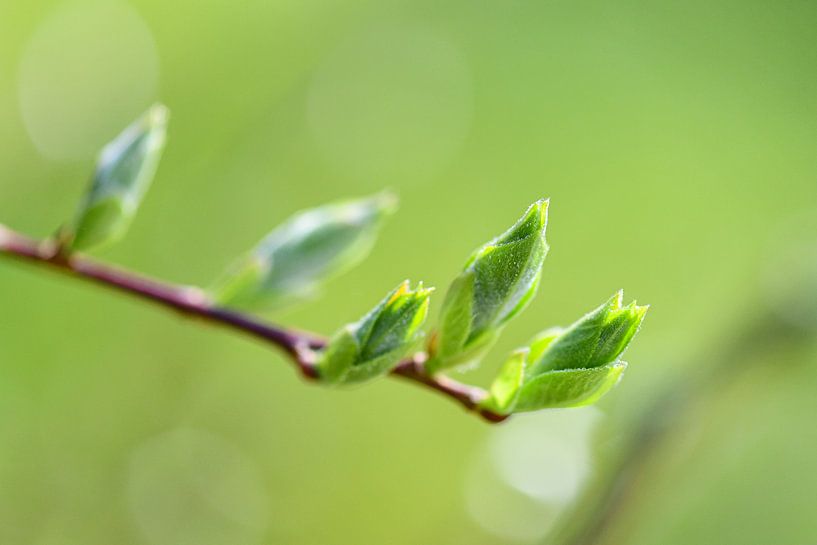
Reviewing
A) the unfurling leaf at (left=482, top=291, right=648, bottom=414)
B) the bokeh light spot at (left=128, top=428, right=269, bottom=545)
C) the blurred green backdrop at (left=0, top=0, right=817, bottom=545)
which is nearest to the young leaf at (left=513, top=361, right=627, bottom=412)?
the unfurling leaf at (left=482, top=291, right=648, bottom=414)

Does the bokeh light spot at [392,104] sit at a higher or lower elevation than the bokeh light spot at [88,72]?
higher

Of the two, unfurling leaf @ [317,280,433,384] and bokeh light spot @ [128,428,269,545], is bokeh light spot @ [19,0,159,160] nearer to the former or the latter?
bokeh light spot @ [128,428,269,545]

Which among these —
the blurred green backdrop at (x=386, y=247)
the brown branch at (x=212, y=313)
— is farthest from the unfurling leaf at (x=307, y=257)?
the blurred green backdrop at (x=386, y=247)

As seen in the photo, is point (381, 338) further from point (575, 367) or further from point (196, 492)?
point (196, 492)

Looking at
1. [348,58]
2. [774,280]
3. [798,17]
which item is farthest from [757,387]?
[798,17]

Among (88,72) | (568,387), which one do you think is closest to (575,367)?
(568,387)

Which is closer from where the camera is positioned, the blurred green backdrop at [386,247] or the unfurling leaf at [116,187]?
the unfurling leaf at [116,187]

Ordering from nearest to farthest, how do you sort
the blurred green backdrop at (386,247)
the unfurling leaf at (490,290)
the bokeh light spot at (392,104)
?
the unfurling leaf at (490,290), the blurred green backdrop at (386,247), the bokeh light spot at (392,104)

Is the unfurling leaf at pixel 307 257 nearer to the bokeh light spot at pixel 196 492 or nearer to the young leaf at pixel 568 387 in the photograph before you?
the young leaf at pixel 568 387
